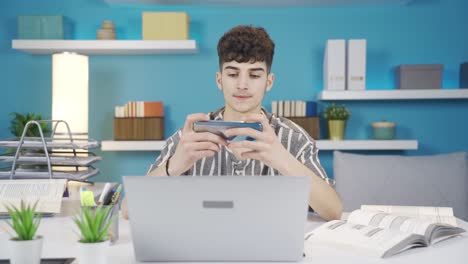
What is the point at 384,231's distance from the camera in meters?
1.25

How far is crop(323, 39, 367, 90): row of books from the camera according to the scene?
2.98 meters

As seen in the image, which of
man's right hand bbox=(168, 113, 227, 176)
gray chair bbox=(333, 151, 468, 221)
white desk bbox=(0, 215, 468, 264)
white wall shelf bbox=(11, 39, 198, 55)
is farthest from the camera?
white wall shelf bbox=(11, 39, 198, 55)

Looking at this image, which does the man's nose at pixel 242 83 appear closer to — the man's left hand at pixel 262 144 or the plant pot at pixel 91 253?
the man's left hand at pixel 262 144

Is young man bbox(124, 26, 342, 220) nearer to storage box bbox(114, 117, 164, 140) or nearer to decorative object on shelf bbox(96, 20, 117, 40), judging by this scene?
storage box bbox(114, 117, 164, 140)

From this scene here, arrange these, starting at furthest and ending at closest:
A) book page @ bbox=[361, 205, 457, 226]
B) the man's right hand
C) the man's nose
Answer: the man's nose → book page @ bbox=[361, 205, 457, 226] → the man's right hand

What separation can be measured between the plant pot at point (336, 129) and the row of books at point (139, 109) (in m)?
1.02

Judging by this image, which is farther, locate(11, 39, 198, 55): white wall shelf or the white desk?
locate(11, 39, 198, 55): white wall shelf

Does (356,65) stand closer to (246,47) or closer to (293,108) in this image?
(293,108)

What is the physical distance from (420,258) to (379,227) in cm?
19

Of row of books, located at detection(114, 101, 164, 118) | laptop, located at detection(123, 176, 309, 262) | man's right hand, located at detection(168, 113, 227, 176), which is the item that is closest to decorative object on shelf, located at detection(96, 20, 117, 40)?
row of books, located at detection(114, 101, 164, 118)

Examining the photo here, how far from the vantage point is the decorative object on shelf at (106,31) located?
9.98ft

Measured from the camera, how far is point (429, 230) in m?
1.27

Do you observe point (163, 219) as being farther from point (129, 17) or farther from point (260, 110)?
point (129, 17)

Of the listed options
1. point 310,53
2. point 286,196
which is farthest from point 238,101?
point 310,53
